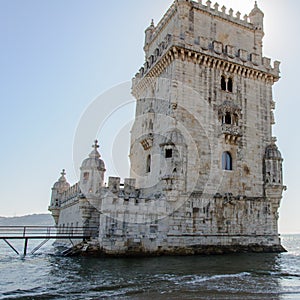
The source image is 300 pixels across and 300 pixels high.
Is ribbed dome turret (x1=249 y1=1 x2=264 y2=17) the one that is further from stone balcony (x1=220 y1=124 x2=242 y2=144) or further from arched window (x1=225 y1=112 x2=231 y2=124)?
stone balcony (x1=220 y1=124 x2=242 y2=144)

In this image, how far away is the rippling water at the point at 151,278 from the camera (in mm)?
11156

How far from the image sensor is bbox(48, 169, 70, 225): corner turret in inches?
1348

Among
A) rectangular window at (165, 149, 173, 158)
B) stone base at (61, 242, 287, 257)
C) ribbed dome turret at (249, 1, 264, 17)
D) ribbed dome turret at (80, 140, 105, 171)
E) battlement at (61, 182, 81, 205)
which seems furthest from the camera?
ribbed dome turret at (249, 1, 264, 17)

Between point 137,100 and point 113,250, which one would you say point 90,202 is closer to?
point 113,250

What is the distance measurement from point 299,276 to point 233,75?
1466 cm

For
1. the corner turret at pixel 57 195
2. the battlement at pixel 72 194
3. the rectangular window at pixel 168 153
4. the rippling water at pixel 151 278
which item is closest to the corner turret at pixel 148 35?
the rectangular window at pixel 168 153

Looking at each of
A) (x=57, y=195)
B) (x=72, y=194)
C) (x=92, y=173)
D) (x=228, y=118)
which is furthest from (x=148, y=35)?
(x=57, y=195)

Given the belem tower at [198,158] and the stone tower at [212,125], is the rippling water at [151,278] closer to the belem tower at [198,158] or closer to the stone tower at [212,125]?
the belem tower at [198,158]

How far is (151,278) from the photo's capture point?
44.8ft

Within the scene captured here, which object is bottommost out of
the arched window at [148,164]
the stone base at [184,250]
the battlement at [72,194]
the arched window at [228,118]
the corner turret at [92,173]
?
the stone base at [184,250]

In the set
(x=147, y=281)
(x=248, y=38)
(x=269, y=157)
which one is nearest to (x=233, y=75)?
(x=248, y=38)

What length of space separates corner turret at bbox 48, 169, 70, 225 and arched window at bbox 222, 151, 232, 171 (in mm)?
17323

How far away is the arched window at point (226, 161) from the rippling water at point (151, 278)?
610 cm

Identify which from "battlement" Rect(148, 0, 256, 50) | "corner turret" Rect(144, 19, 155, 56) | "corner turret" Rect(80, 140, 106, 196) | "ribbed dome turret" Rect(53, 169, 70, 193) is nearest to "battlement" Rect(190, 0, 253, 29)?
"battlement" Rect(148, 0, 256, 50)
